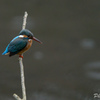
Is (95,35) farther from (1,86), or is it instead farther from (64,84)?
(1,86)

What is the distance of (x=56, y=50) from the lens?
560 centimetres

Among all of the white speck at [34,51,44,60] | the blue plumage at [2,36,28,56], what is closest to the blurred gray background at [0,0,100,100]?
the white speck at [34,51,44,60]

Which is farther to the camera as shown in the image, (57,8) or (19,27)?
(57,8)

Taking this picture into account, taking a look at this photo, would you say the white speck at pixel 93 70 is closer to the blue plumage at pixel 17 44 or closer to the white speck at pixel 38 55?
the white speck at pixel 38 55

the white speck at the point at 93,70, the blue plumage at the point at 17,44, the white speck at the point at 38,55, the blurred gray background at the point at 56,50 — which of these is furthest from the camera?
the white speck at the point at 38,55

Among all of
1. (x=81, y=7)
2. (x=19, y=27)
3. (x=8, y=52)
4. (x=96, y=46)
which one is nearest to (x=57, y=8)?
(x=81, y=7)

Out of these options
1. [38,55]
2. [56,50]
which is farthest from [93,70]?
[38,55]

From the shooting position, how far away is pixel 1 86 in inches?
195

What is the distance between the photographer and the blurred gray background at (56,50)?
490 cm

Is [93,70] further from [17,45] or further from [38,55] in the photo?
[17,45]

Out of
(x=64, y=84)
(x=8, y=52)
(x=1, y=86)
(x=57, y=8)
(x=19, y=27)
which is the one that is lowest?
(x=8, y=52)

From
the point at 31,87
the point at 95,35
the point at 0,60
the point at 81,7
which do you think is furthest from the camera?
the point at 81,7

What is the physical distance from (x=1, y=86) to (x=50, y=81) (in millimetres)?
954

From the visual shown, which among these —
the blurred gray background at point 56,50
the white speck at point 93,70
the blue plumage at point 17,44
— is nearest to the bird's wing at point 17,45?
the blue plumage at point 17,44
